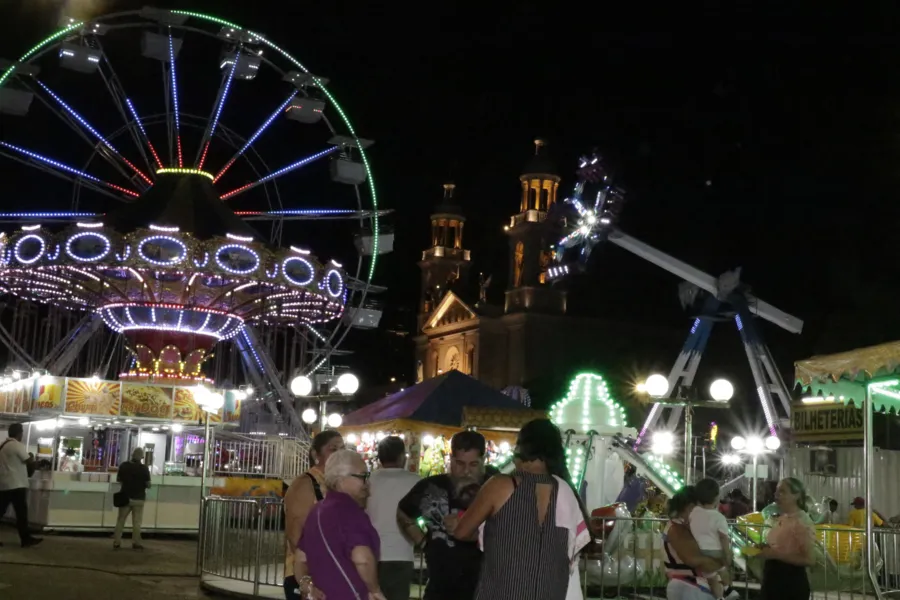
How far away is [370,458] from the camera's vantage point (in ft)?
70.1

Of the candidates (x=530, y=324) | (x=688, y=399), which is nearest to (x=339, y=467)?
(x=688, y=399)

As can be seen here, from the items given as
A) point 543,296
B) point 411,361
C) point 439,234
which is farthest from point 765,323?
point 411,361

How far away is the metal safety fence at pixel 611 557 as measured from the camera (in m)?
12.2

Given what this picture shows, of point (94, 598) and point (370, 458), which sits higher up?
point (370, 458)

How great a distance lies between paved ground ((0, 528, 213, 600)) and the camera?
40.1ft

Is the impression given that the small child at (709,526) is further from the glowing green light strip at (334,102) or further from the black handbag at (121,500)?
the glowing green light strip at (334,102)

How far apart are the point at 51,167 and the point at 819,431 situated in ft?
65.5

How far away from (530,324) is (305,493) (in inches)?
2318

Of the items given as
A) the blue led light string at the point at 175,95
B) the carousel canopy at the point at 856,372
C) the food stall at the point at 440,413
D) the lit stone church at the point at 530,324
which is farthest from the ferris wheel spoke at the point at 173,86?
the lit stone church at the point at 530,324

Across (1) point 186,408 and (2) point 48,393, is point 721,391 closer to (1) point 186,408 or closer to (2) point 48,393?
(1) point 186,408

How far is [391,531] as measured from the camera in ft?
22.3

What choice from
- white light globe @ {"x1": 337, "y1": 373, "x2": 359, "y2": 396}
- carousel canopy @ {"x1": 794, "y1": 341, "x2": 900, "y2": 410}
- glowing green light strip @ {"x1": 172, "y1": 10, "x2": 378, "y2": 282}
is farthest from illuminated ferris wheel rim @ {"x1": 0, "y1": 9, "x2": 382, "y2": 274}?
carousel canopy @ {"x1": 794, "y1": 341, "x2": 900, "y2": 410}

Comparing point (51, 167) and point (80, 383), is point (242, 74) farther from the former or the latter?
point (80, 383)

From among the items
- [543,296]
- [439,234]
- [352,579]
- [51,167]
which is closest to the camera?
[352,579]
